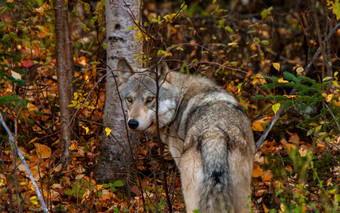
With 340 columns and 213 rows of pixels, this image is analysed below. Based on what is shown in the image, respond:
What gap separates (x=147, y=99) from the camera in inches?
184

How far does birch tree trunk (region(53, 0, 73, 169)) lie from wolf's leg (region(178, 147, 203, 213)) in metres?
2.20

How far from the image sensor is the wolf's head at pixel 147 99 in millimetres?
4516

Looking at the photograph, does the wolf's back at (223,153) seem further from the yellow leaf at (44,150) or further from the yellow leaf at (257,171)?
the yellow leaf at (44,150)

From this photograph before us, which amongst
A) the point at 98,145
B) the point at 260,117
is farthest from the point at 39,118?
the point at 260,117

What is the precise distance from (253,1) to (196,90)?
241 inches

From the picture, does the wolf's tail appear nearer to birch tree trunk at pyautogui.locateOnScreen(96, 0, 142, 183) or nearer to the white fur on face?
the white fur on face

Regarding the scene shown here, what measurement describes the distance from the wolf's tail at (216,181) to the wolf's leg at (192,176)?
8 centimetres

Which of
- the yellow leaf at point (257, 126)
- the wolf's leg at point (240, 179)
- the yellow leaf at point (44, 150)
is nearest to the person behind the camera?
the wolf's leg at point (240, 179)

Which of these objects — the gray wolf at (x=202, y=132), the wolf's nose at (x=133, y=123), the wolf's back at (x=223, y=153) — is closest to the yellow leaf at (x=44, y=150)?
the gray wolf at (x=202, y=132)

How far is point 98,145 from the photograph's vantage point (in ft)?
18.3

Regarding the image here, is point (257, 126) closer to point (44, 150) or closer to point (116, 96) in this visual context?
point (116, 96)

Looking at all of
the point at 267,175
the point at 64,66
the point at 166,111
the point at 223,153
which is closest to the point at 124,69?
the point at 166,111

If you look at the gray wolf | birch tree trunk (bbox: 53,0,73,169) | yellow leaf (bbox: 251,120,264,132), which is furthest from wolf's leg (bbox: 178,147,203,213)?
yellow leaf (bbox: 251,120,264,132)

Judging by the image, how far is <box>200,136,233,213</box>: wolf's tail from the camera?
10.2 feet
